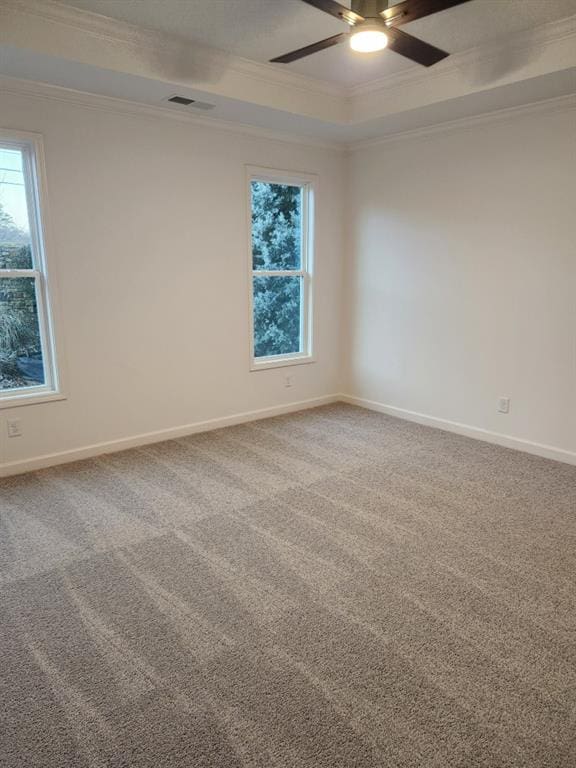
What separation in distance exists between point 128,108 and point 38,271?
1317 mm

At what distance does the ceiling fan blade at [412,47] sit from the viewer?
95.8 inches

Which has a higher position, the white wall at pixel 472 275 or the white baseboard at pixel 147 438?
the white wall at pixel 472 275

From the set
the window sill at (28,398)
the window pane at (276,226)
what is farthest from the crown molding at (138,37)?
the window sill at (28,398)

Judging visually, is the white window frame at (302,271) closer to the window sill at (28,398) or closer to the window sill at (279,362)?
the window sill at (279,362)

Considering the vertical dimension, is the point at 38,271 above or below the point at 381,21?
below

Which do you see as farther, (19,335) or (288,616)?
(19,335)

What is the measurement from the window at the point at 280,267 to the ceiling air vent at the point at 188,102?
0.83 metres

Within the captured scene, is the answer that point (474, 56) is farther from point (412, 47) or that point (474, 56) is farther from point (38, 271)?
point (38, 271)

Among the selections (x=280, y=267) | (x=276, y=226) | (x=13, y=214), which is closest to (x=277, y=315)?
(x=280, y=267)

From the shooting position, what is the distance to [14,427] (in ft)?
11.7

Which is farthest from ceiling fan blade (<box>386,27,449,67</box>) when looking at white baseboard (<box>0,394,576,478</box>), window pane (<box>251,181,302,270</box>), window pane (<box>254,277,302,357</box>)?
white baseboard (<box>0,394,576,478</box>)

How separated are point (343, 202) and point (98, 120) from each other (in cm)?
244

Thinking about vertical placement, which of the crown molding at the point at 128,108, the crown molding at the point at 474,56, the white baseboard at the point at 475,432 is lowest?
the white baseboard at the point at 475,432

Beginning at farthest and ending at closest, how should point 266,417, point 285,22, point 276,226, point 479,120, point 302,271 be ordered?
point 302,271 < point 266,417 < point 276,226 < point 479,120 < point 285,22
